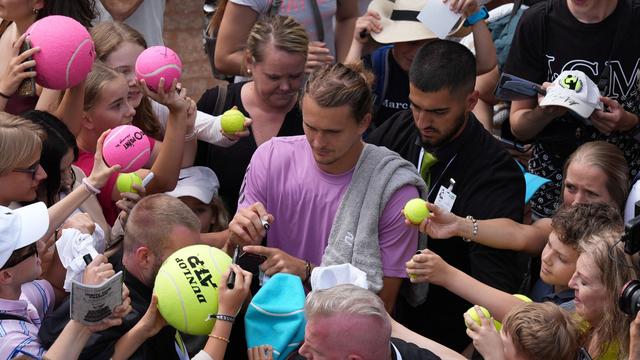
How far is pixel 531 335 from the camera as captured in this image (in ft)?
12.2

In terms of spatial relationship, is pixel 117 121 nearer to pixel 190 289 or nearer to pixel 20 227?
pixel 20 227

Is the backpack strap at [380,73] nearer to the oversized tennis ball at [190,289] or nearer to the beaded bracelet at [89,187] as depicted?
the beaded bracelet at [89,187]

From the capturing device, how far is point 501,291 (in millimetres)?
4203

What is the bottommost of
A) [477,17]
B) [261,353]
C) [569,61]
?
[261,353]

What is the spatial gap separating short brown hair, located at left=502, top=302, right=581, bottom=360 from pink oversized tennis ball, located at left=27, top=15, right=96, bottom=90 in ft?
7.18

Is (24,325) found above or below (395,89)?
below

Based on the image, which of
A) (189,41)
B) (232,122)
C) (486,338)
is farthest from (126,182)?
(189,41)

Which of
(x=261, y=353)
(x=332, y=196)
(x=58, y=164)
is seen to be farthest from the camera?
(x=58, y=164)

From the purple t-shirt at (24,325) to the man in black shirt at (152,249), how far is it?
92 mm

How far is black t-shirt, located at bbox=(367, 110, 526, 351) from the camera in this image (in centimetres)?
450

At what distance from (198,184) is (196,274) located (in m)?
1.26

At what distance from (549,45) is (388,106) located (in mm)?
915

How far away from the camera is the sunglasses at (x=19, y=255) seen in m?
3.77

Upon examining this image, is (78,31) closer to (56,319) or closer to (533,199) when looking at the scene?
(56,319)
